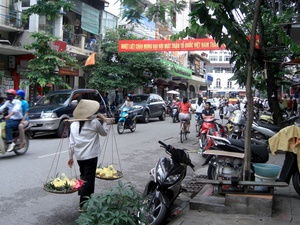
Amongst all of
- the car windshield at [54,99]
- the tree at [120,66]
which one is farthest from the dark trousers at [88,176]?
the tree at [120,66]

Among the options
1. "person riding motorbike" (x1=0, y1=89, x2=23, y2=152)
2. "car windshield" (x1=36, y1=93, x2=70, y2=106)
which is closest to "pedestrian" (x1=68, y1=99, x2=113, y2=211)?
"person riding motorbike" (x1=0, y1=89, x2=23, y2=152)

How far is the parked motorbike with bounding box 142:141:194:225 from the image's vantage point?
4.40 m

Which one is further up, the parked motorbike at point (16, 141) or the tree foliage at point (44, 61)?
the tree foliage at point (44, 61)

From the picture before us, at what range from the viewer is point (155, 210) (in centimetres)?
448

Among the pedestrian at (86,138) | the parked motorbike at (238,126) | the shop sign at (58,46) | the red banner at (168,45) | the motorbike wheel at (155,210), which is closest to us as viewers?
the motorbike wheel at (155,210)

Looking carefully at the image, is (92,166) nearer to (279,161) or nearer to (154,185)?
(154,185)

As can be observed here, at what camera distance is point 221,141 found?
576cm

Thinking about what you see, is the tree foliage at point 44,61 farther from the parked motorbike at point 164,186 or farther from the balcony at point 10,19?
the parked motorbike at point 164,186

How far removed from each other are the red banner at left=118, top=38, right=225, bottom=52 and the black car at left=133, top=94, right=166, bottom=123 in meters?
3.22

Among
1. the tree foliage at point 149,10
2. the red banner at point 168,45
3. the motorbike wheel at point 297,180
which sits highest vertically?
the red banner at point 168,45

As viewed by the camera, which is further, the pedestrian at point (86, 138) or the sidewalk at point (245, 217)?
the pedestrian at point (86, 138)

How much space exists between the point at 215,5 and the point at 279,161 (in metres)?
5.57

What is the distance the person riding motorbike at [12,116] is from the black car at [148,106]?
33.8 feet

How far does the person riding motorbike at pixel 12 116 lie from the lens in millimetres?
8844
